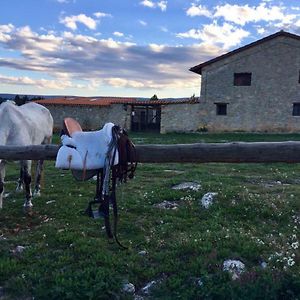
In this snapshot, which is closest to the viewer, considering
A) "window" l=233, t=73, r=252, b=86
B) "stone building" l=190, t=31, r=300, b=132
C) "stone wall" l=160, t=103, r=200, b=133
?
"stone building" l=190, t=31, r=300, b=132

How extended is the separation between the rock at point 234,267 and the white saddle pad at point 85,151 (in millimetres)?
1645

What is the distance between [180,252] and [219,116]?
2879 centimetres

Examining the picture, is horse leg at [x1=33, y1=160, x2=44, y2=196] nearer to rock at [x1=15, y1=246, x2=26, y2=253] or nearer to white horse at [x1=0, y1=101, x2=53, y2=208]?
white horse at [x1=0, y1=101, x2=53, y2=208]

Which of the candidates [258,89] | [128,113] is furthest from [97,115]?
[258,89]

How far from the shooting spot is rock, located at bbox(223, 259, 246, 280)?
431 centimetres

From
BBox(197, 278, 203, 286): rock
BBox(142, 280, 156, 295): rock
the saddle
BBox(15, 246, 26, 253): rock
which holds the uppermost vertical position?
the saddle

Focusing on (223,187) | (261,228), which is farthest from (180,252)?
(223,187)

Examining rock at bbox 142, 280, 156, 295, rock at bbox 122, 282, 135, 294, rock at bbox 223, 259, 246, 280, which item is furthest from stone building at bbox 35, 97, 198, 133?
rock at bbox 122, 282, 135, 294

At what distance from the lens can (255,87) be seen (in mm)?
31953

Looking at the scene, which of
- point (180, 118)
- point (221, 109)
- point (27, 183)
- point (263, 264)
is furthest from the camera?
point (180, 118)

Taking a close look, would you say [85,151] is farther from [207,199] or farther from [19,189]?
[19,189]

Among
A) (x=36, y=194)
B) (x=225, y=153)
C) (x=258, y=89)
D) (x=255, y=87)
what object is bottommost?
(x=36, y=194)

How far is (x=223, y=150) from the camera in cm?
441

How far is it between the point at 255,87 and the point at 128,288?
2968 centimetres
